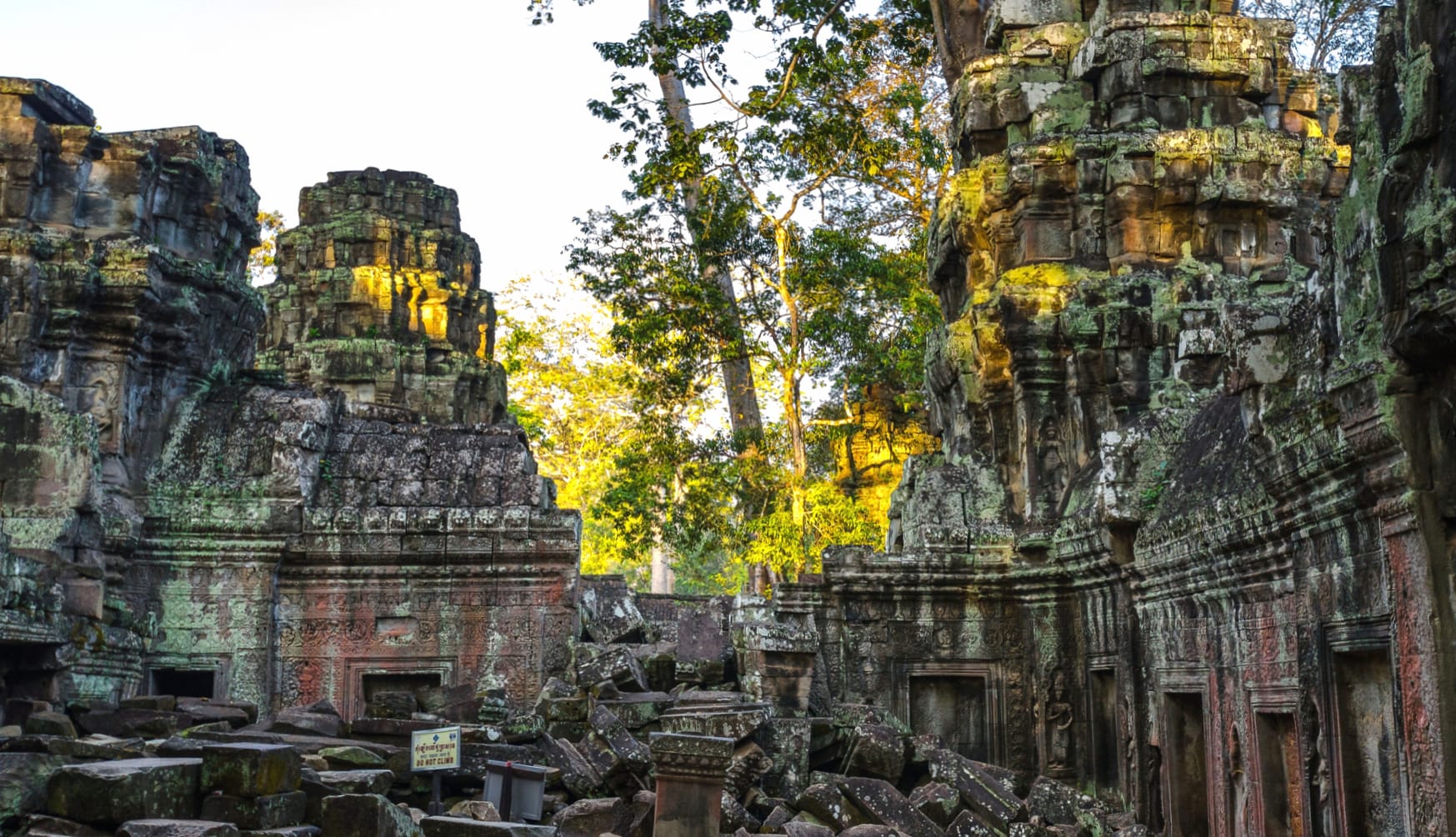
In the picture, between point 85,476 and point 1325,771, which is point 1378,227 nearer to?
point 1325,771

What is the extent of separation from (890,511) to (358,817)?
9.13m

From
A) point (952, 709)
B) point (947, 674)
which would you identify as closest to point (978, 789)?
point (947, 674)

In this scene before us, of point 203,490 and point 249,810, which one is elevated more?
point 203,490

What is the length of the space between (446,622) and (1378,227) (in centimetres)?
825

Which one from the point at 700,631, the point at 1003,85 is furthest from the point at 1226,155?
the point at 700,631

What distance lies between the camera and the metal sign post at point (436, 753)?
8.24m

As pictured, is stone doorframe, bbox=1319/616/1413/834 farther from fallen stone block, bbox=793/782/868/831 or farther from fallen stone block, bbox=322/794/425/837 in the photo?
fallen stone block, bbox=322/794/425/837

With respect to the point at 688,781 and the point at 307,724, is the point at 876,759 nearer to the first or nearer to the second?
the point at 688,781

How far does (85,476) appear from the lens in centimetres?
1130

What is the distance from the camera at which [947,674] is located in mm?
12781

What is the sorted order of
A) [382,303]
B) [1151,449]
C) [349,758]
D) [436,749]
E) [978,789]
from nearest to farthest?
1. [436,749]
2. [349,758]
3. [978,789]
4. [1151,449]
5. [382,303]

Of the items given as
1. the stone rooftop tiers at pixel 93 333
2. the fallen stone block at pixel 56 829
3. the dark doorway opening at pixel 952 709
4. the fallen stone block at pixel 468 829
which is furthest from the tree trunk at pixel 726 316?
the fallen stone block at pixel 56 829

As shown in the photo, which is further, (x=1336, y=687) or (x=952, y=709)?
(x=952, y=709)

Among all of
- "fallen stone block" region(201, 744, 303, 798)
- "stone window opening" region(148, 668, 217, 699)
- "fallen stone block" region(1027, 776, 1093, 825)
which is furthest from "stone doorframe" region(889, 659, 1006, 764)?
"fallen stone block" region(201, 744, 303, 798)
